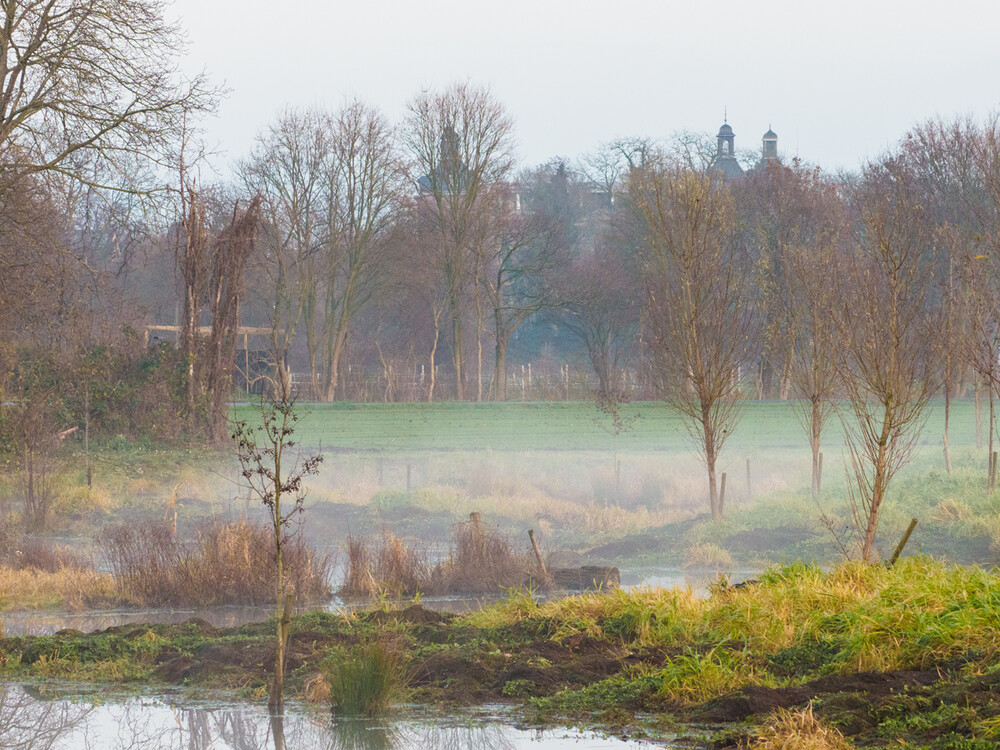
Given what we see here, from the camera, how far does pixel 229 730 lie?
8.42 meters

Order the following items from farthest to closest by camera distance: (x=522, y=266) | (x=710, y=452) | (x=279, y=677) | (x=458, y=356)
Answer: (x=522, y=266) < (x=458, y=356) < (x=710, y=452) < (x=279, y=677)

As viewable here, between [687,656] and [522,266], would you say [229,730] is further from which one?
[522,266]

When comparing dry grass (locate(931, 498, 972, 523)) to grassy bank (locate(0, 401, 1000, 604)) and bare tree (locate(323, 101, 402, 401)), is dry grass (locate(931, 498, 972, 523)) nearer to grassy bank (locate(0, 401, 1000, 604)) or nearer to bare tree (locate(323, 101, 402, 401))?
grassy bank (locate(0, 401, 1000, 604))

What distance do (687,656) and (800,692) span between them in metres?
1.24

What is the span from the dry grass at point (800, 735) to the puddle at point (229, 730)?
2.14 feet

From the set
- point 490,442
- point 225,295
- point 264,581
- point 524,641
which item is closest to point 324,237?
point 490,442

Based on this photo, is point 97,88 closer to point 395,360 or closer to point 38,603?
point 38,603

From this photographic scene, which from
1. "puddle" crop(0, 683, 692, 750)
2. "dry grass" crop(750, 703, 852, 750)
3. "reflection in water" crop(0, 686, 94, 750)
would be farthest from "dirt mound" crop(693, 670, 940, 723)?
"reflection in water" crop(0, 686, 94, 750)

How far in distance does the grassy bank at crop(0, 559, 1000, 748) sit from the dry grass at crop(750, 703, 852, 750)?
4cm

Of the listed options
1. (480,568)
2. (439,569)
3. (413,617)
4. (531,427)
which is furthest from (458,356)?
(413,617)

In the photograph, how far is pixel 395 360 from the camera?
47688 mm

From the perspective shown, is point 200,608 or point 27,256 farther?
point 27,256

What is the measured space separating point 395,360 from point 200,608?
3290 centimetres

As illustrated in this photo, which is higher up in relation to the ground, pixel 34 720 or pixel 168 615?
pixel 34 720
